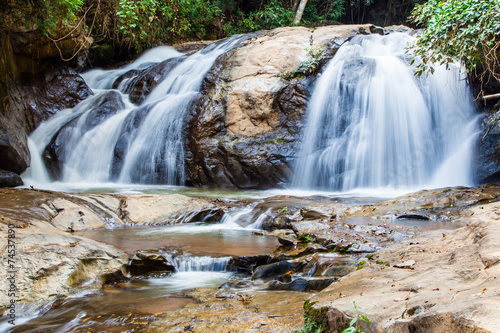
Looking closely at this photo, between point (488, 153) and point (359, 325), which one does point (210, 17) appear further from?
point (359, 325)

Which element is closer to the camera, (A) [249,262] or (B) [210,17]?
(A) [249,262]

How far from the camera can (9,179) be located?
8984 millimetres

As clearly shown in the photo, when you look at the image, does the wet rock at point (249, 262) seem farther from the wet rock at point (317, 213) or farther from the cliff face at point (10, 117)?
the cliff face at point (10, 117)

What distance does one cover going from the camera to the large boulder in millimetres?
10891

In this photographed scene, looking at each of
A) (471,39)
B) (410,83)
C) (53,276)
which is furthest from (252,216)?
(410,83)

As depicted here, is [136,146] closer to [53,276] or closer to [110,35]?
[110,35]

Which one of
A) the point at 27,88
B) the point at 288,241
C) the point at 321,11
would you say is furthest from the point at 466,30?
the point at 321,11

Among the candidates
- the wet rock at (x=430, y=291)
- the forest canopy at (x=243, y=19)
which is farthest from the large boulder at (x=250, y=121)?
the wet rock at (x=430, y=291)

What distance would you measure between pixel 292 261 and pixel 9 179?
7.73 metres

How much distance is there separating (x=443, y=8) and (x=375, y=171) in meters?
4.12

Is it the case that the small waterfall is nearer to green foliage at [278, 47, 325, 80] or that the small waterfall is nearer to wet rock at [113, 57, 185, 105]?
green foliage at [278, 47, 325, 80]

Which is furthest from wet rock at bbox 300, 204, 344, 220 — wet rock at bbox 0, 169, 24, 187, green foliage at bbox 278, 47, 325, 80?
wet rock at bbox 0, 169, 24, 187

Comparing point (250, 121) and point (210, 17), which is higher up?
point (210, 17)

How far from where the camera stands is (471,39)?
7.28 m
